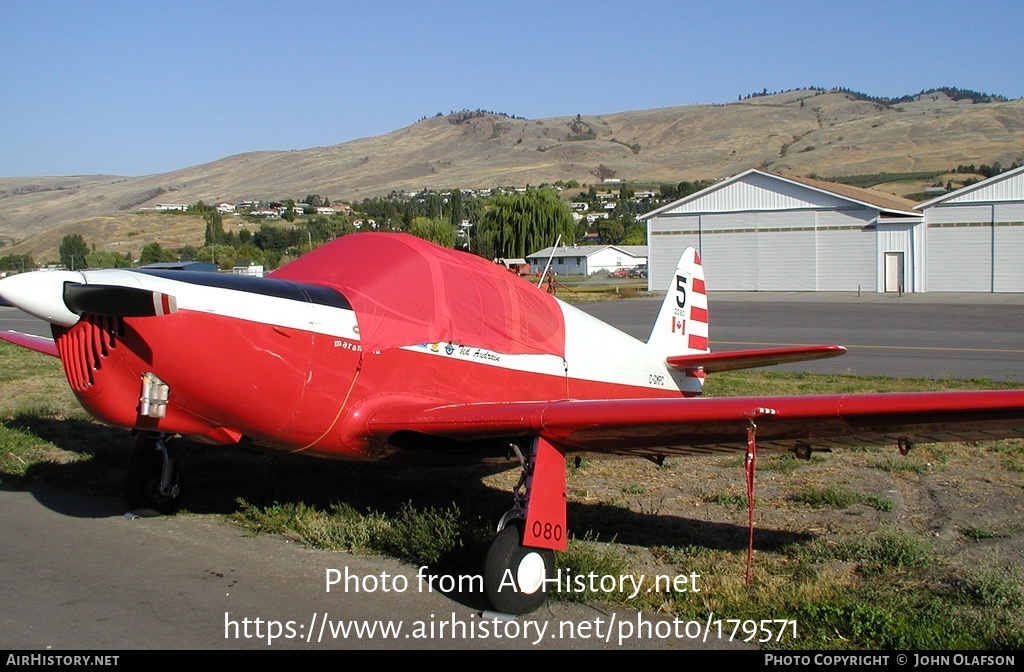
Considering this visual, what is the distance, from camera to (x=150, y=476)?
274 inches

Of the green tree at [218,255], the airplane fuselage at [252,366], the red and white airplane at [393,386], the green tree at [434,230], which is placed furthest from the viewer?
the green tree at [218,255]

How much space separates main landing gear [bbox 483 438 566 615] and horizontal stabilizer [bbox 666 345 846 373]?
3355 mm

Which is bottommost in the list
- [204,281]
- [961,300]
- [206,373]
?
[961,300]

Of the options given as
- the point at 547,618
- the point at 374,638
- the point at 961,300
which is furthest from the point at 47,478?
the point at 961,300

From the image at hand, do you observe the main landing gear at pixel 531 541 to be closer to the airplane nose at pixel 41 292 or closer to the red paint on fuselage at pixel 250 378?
the red paint on fuselage at pixel 250 378

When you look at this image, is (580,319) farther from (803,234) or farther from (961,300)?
(803,234)

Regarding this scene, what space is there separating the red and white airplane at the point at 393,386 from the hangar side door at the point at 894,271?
4196cm

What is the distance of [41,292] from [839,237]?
4584 centimetres

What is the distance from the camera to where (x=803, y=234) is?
153 feet

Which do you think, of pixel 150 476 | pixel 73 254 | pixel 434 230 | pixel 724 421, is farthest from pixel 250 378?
pixel 434 230

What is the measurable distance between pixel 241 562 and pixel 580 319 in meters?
3.45

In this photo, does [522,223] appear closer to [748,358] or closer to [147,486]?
[748,358]

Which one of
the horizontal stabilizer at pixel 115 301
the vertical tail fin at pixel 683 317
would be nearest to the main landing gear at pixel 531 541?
the horizontal stabilizer at pixel 115 301

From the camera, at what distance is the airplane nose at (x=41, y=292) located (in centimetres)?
446
